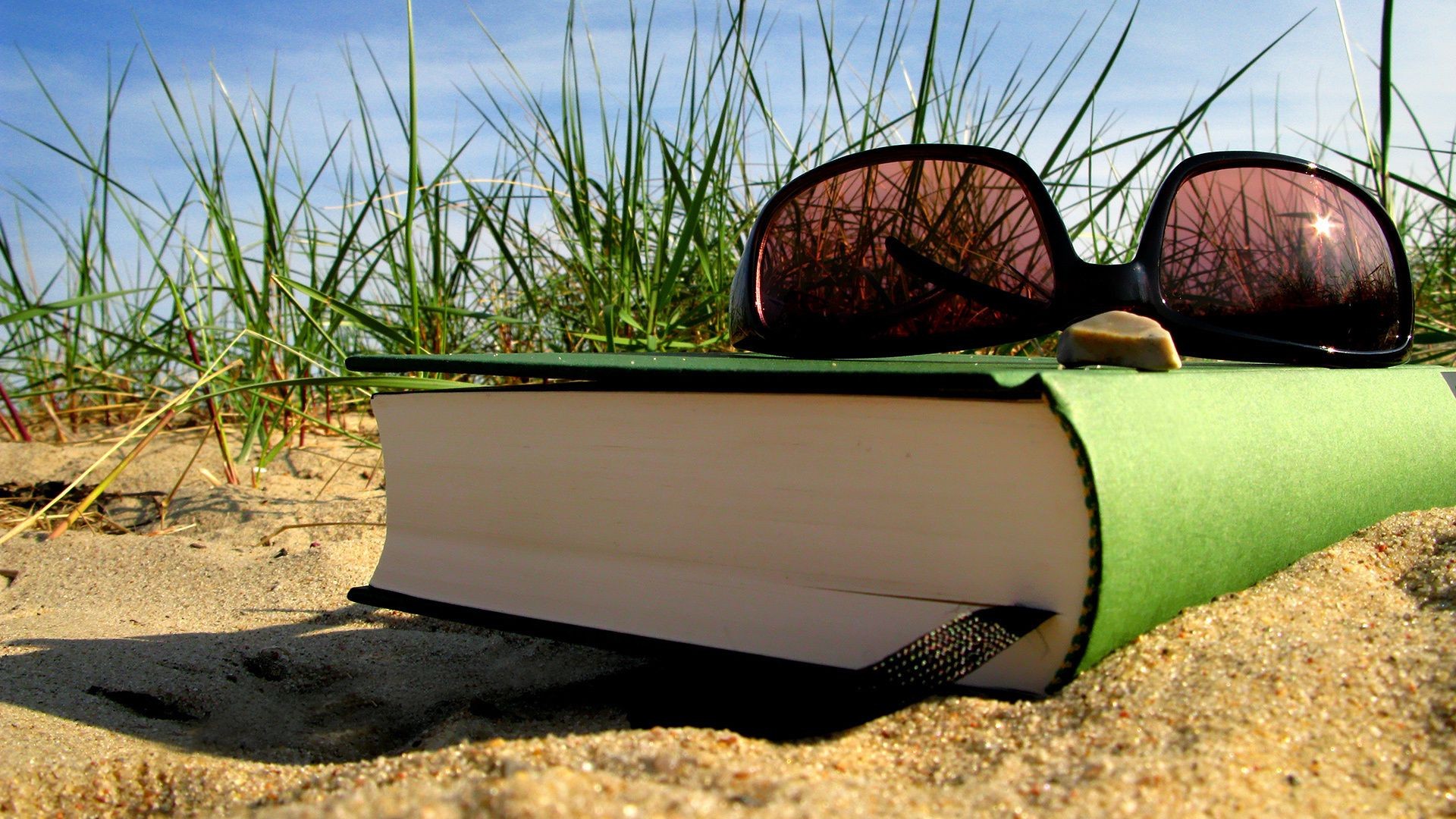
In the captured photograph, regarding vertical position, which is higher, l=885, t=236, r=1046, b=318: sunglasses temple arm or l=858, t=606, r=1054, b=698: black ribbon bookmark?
l=885, t=236, r=1046, b=318: sunglasses temple arm

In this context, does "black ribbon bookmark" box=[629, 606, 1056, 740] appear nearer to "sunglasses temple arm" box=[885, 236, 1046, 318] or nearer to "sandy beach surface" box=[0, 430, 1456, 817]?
"sandy beach surface" box=[0, 430, 1456, 817]

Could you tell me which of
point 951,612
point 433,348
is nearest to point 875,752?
point 951,612

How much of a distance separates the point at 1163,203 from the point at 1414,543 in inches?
18.8

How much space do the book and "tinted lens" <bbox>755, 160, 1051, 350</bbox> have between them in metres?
0.21

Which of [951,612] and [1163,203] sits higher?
[1163,203]

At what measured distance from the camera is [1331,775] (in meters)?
0.60

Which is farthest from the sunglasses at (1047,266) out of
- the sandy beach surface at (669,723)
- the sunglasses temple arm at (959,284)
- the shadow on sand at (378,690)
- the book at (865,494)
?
the shadow on sand at (378,690)

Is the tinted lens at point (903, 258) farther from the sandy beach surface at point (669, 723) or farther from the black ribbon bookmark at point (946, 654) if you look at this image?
the black ribbon bookmark at point (946, 654)

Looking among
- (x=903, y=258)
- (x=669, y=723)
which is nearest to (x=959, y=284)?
(x=903, y=258)

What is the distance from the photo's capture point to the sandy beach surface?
1.96ft

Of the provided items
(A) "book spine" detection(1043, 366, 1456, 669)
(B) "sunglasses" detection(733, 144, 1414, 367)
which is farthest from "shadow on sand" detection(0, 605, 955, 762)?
(B) "sunglasses" detection(733, 144, 1414, 367)

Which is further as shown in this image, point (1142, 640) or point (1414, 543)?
point (1414, 543)

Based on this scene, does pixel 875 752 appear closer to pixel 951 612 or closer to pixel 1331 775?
pixel 951 612

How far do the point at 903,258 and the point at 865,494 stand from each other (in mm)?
642
